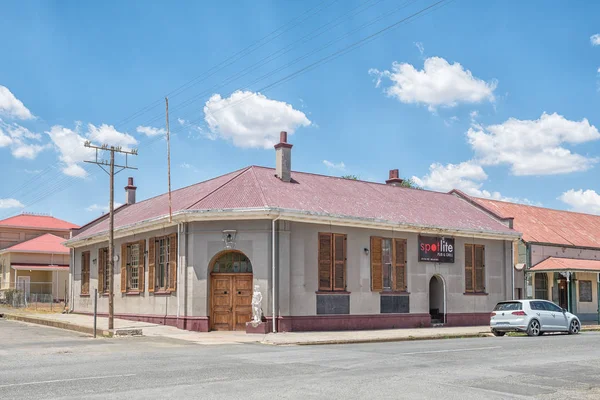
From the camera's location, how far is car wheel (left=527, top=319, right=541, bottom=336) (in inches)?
941

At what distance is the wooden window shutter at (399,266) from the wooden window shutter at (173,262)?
8.86 meters

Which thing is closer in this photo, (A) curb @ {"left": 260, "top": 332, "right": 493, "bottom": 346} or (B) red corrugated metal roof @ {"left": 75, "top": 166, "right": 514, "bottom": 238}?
(A) curb @ {"left": 260, "top": 332, "right": 493, "bottom": 346}

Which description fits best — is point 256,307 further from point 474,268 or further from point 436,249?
point 474,268

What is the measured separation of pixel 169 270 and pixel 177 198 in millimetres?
5809

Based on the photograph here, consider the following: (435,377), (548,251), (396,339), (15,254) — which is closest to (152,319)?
(396,339)

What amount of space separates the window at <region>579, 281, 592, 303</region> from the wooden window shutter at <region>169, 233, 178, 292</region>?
23.0 m

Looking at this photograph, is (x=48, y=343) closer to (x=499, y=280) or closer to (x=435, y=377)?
(x=435, y=377)

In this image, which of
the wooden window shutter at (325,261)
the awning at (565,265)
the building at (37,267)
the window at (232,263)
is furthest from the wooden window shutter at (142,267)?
the building at (37,267)

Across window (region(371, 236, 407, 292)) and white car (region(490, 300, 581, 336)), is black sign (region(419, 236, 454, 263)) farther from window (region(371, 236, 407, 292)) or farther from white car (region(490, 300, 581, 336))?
white car (region(490, 300, 581, 336))

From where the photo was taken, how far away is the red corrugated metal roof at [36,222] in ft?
191

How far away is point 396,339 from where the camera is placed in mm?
21812

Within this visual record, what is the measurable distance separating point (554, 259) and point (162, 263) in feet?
67.7

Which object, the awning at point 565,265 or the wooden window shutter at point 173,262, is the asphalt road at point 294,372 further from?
the awning at point 565,265

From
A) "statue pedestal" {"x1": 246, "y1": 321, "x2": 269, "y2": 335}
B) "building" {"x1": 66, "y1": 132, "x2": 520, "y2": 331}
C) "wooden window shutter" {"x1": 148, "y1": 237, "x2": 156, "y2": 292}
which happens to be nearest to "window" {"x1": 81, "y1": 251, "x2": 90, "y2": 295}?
"building" {"x1": 66, "y1": 132, "x2": 520, "y2": 331}
